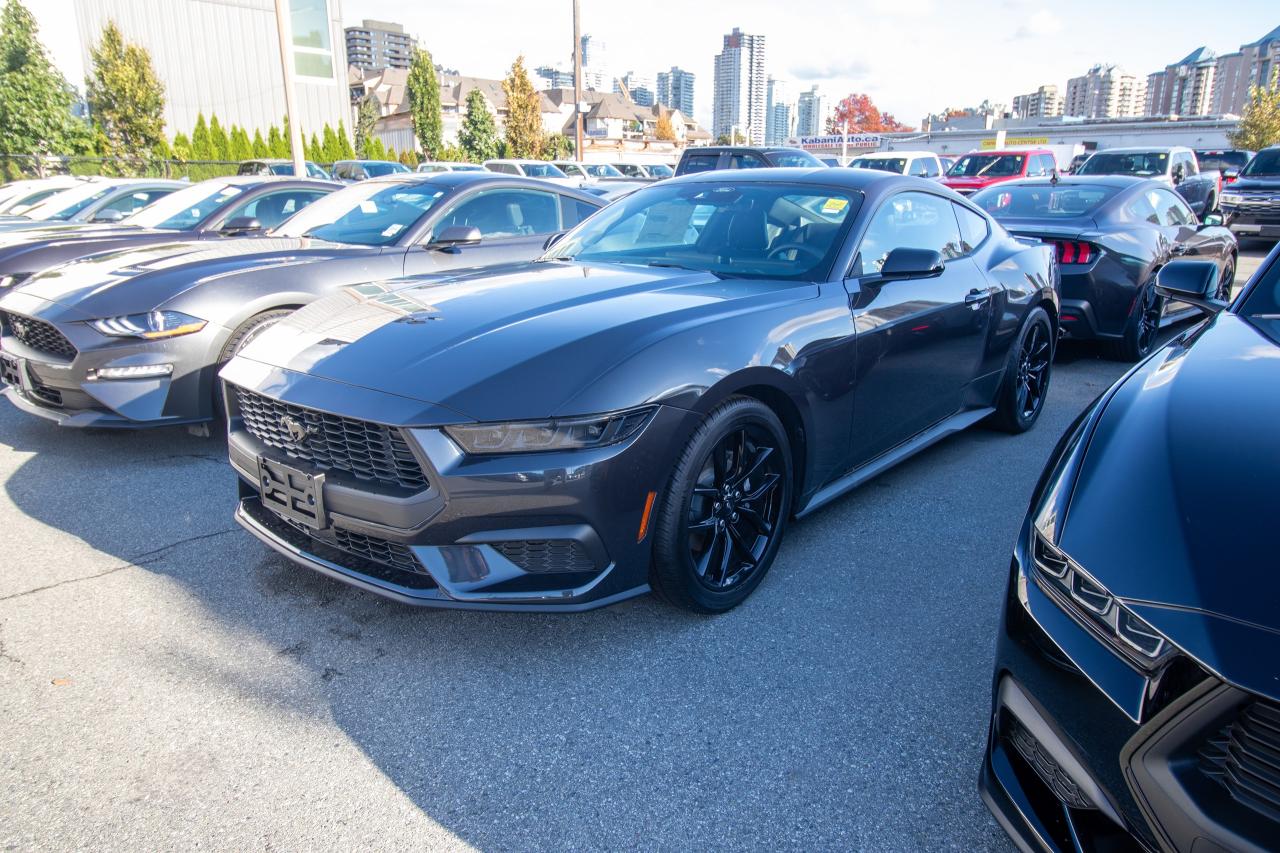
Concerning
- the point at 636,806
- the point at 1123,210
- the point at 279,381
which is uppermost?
the point at 1123,210

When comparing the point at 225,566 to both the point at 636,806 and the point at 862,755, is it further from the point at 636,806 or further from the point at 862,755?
the point at 862,755

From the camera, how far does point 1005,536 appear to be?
11.6 feet

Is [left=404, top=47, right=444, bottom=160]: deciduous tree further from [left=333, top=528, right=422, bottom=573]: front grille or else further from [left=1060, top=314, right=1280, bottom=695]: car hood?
[left=1060, top=314, right=1280, bottom=695]: car hood

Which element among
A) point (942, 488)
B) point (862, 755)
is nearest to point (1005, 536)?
point (942, 488)

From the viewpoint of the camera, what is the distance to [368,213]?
5.73m

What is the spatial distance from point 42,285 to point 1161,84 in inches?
7241

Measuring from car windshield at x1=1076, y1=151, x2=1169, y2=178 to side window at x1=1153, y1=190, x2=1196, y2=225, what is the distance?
7893 millimetres

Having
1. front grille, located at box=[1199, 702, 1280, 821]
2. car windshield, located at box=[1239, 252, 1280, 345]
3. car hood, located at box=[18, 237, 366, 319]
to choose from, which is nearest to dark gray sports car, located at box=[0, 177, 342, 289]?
car hood, located at box=[18, 237, 366, 319]

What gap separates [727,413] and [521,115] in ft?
149

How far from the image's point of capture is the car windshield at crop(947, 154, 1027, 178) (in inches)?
650

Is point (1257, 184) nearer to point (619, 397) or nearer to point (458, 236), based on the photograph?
point (458, 236)

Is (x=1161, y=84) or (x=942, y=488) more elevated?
(x=1161, y=84)

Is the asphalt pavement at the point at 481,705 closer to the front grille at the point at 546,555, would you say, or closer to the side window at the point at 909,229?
the front grille at the point at 546,555

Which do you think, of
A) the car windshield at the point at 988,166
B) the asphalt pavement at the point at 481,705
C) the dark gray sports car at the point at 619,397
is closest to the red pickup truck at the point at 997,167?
the car windshield at the point at 988,166
